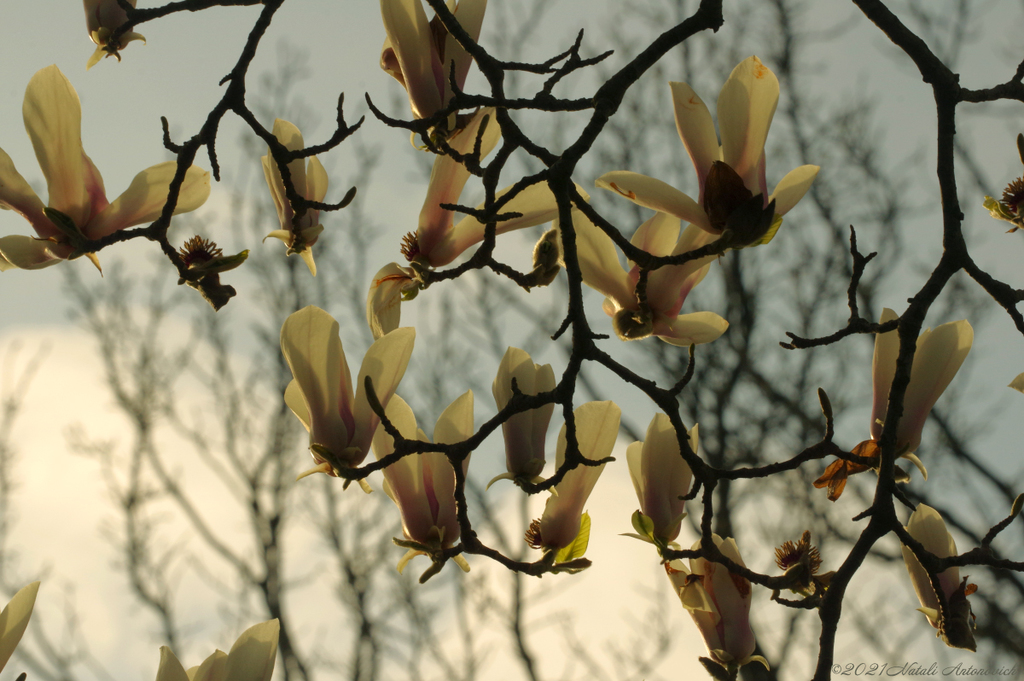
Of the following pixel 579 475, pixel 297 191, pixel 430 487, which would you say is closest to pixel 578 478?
pixel 579 475

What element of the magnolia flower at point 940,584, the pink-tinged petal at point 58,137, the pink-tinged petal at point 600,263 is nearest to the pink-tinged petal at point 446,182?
the pink-tinged petal at point 600,263

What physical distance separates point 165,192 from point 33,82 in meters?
0.16

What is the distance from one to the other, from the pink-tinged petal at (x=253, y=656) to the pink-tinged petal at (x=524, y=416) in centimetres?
31

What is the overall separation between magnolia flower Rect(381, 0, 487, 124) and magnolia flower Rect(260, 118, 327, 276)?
0.16m

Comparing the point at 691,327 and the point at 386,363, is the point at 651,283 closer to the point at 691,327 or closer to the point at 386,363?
the point at 691,327

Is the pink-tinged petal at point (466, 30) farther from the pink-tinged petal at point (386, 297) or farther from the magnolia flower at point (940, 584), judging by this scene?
the magnolia flower at point (940, 584)

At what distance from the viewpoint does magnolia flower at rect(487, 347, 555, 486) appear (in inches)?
32.9

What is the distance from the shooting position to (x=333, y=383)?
0.74 metres

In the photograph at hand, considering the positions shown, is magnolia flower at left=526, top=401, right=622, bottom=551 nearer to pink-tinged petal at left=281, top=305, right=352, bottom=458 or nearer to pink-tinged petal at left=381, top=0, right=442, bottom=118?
pink-tinged petal at left=281, top=305, right=352, bottom=458

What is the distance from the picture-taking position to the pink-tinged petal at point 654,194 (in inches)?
26.0

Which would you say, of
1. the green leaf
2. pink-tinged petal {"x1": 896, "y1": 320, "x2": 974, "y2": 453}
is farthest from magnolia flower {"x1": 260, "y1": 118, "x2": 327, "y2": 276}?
pink-tinged petal {"x1": 896, "y1": 320, "x2": 974, "y2": 453}

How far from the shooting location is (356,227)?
6383 millimetres

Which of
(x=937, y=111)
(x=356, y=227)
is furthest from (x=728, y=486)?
(x=937, y=111)

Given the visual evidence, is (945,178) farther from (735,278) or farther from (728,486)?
(735,278)
